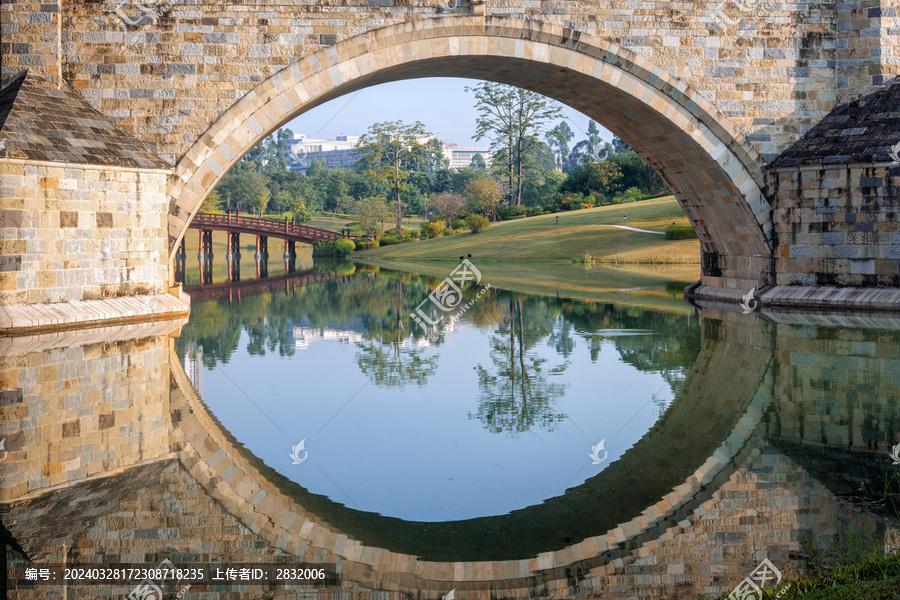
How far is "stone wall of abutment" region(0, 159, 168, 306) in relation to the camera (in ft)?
32.7

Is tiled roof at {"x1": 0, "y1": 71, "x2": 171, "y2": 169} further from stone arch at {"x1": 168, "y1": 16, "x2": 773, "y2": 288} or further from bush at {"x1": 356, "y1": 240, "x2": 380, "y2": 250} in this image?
bush at {"x1": 356, "y1": 240, "x2": 380, "y2": 250}

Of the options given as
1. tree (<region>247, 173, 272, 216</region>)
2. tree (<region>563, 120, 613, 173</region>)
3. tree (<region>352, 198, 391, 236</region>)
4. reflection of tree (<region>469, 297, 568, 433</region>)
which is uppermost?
tree (<region>563, 120, 613, 173</region>)

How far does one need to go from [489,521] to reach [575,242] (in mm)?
25953

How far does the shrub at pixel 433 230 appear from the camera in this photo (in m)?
37.5

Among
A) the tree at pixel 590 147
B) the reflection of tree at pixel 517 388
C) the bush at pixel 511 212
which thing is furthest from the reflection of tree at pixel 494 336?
the tree at pixel 590 147

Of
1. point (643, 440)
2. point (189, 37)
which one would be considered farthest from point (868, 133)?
point (189, 37)

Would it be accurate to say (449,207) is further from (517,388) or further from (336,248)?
(517,388)

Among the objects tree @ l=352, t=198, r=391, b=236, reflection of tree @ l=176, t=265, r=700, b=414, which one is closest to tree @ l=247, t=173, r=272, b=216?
tree @ l=352, t=198, r=391, b=236

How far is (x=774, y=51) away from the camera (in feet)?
43.1

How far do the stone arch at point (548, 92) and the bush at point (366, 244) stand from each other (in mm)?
22766

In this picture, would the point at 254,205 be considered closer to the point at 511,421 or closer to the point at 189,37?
the point at 189,37

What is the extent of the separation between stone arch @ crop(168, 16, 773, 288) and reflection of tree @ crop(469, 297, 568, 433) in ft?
14.5

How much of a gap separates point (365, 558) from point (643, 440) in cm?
254

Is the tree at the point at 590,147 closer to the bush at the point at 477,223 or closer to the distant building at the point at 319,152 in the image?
the distant building at the point at 319,152
